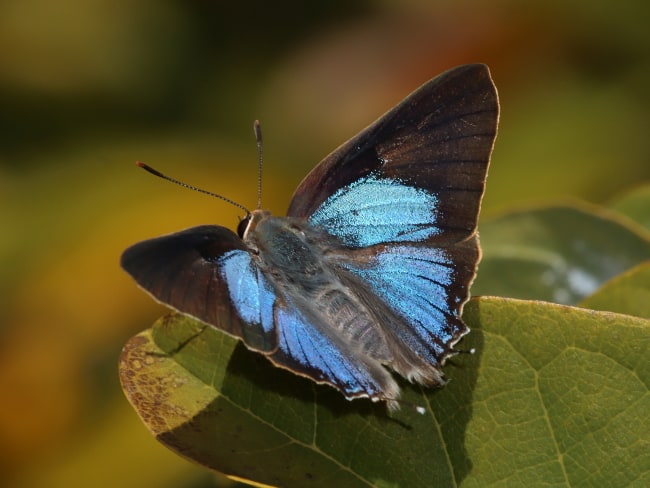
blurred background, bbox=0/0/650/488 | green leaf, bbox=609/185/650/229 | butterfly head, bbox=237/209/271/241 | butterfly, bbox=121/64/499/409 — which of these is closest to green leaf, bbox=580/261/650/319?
butterfly, bbox=121/64/499/409

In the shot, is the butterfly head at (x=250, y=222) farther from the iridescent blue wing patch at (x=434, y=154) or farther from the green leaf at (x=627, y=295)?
the green leaf at (x=627, y=295)

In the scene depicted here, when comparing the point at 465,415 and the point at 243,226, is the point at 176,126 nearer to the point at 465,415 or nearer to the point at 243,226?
the point at 243,226

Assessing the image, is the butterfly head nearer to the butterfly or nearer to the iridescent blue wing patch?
the butterfly

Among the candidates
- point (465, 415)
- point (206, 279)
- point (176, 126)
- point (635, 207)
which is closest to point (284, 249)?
point (206, 279)

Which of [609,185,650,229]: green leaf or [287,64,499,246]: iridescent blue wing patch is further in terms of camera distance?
[609,185,650,229]: green leaf

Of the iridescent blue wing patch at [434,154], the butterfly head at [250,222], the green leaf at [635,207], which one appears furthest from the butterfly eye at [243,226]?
the green leaf at [635,207]
